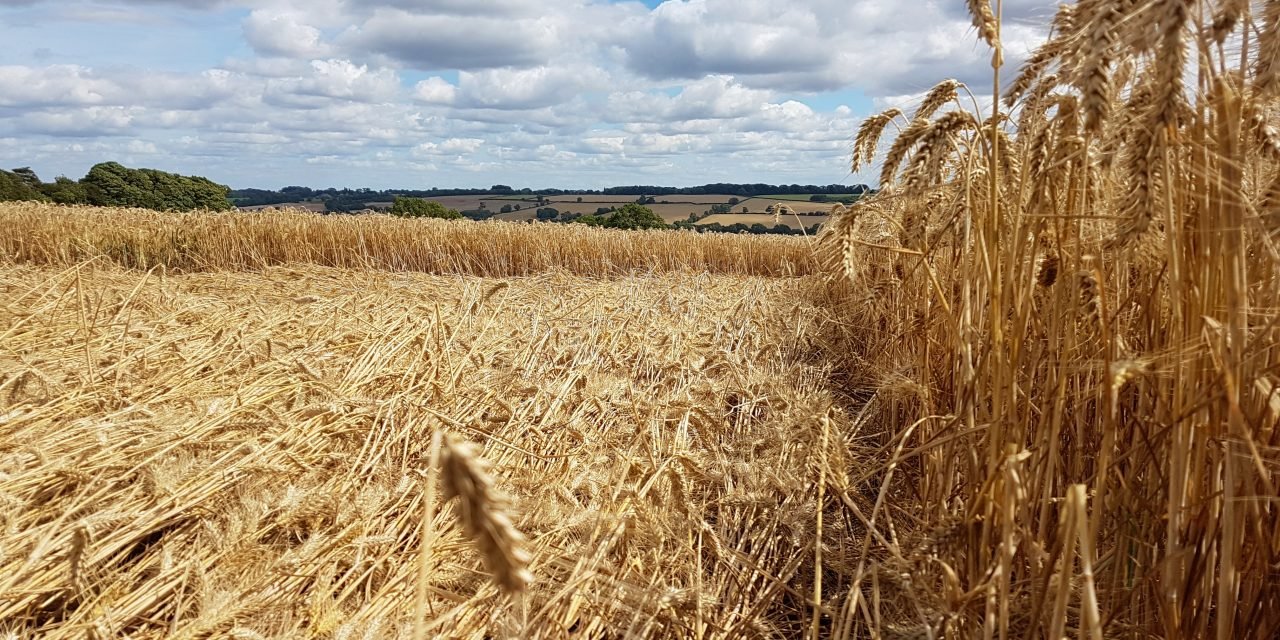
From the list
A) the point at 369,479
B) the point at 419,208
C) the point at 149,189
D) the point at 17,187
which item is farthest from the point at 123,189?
the point at 369,479

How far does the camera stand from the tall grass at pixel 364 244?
35.1ft

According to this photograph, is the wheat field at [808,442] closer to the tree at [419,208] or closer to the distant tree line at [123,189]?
the tree at [419,208]

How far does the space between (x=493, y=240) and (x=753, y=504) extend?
11.8 meters

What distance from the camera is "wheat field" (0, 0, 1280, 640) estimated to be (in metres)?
1.12

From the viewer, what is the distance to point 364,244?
41.6 ft

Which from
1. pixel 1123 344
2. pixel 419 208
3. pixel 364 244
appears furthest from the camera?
pixel 419 208

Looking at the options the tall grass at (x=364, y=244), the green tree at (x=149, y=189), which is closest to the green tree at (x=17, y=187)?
the green tree at (x=149, y=189)

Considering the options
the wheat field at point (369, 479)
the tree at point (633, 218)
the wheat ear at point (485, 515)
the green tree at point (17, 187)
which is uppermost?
the green tree at point (17, 187)

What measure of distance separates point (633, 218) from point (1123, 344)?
26.2m

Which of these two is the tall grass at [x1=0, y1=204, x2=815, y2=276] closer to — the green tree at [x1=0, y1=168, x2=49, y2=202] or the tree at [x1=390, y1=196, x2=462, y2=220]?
the tree at [x1=390, y1=196, x2=462, y2=220]

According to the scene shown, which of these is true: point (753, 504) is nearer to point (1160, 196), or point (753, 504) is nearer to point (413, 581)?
point (413, 581)

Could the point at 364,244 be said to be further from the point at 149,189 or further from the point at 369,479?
the point at 149,189

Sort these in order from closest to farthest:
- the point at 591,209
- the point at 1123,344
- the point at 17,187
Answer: the point at 1123,344 → the point at 17,187 → the point at 591,209

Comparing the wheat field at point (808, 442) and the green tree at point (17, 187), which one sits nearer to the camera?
the wheat field at point (808, 442)
